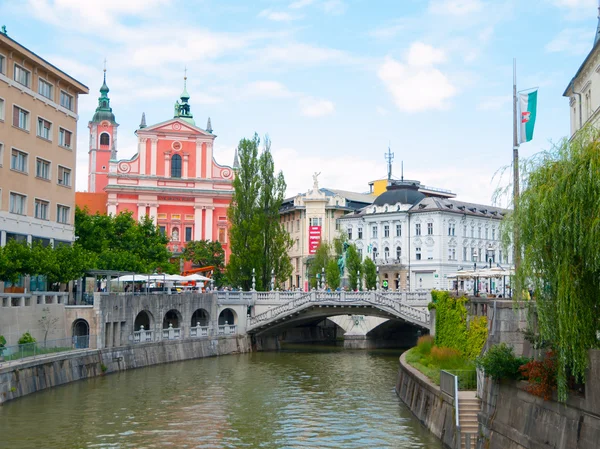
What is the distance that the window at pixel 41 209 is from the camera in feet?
169

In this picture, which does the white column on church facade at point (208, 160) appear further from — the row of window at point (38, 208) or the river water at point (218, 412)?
the river water at point (218, 412)

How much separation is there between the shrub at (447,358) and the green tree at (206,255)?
2280 inches

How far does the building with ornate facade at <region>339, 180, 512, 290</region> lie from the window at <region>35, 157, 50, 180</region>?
51.8m

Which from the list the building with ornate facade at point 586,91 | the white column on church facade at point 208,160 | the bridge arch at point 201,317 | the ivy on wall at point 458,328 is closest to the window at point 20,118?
the bridge arch at point 201,317

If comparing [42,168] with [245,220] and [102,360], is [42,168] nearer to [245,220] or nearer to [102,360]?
[102,360]

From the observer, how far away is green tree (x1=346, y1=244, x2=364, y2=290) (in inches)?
3632

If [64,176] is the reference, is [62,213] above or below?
below

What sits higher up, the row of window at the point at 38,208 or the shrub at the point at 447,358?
the row of window at the point at 38,208

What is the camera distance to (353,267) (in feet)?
304

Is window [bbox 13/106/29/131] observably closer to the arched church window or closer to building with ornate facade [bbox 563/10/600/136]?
building with ornate facade [bbox 563/10/600/136]

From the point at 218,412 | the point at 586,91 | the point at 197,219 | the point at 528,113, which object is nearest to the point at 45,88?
the point at 218,412

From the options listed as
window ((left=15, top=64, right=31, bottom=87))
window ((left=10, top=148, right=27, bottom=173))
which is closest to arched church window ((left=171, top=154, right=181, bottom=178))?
window ((left=15, top=64, right=31, bottom=87))

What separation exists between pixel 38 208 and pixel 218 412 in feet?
70.7

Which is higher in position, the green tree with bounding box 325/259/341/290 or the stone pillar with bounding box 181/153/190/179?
the stone pillar with bounding box 181/153/190/179
